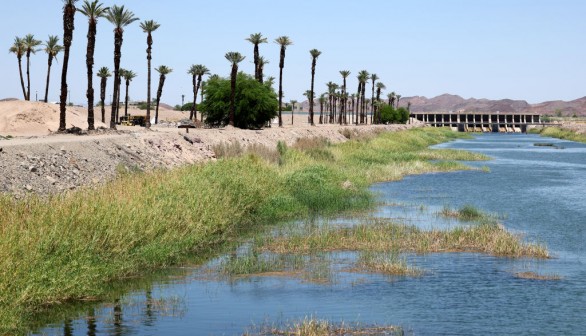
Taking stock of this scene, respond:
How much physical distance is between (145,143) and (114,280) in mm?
29510

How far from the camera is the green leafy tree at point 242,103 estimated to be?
86.4 m

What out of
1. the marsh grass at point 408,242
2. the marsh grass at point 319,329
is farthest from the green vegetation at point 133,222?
the marsh grass at point 319,329

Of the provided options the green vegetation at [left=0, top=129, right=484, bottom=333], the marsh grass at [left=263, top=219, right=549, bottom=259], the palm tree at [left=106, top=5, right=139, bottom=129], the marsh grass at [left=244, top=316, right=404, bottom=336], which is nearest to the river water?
the marsh grass at [left=244, top=316, right=404, bottom=336]

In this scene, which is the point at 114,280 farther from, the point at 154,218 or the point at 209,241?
the point at 209,241

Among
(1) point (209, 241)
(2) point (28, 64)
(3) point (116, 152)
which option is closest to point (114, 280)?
(1) point (209, 241)

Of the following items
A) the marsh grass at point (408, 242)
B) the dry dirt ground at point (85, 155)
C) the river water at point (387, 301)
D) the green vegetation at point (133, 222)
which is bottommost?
the river water at point (387, 301)

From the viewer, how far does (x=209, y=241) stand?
25.1 metres

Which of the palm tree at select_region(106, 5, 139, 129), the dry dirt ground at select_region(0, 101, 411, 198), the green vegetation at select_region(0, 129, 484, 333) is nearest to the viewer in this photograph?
the green vegetation at select_region(0, 129, 484, 333)

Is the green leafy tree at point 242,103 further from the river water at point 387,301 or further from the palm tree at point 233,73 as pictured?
the river water at point 387,301

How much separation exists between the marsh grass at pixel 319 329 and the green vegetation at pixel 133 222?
442 centimetres

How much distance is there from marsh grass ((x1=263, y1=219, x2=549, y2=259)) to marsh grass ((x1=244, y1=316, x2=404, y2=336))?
8.38 metres

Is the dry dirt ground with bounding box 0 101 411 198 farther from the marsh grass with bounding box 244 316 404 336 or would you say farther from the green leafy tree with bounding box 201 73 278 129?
the green leafy tree with bounding box 201 73 278 129

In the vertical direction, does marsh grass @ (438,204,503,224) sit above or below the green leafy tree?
below

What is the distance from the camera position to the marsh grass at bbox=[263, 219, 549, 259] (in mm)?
24031
